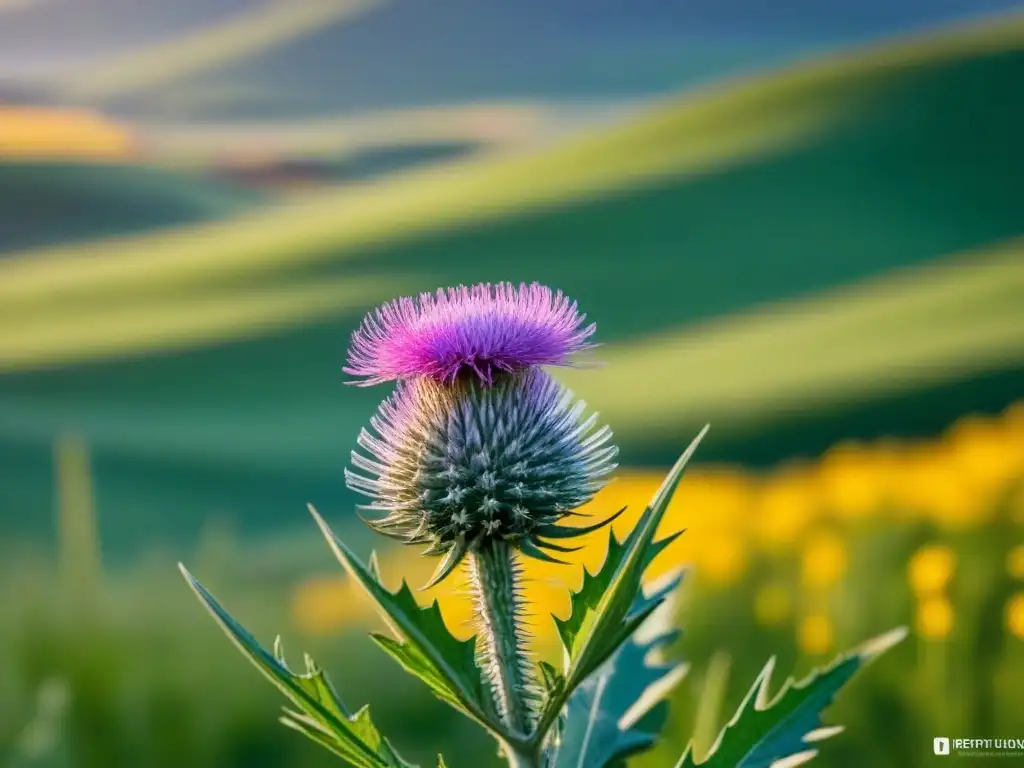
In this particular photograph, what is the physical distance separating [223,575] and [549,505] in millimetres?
3536

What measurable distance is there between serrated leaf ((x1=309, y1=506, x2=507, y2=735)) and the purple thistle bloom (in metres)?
0.44

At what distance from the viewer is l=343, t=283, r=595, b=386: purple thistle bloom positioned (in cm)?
189

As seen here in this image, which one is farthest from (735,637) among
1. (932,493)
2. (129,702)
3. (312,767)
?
(129,702)

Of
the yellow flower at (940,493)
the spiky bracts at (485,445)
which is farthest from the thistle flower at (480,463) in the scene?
the yellow flower at (940,493)

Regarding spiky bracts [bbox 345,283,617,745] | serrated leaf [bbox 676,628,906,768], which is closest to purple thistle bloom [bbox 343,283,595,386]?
spiky bracts [bbox 345,283,617,745]

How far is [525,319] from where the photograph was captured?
6.26 feet

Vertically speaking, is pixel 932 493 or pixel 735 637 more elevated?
pixel 932 493

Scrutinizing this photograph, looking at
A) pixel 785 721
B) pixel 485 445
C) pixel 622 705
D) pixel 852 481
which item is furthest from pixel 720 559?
pixel 485 445

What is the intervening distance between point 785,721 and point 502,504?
627 millimetres

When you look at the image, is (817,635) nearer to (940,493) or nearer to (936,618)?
(936,618)

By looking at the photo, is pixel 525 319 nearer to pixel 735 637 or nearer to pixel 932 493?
pixel 735 637

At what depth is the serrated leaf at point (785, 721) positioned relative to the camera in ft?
5.94

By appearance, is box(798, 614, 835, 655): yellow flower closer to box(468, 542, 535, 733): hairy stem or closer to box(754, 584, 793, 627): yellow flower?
box(754, 584, 793, 627): yellow flower

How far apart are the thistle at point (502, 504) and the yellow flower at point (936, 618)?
245 cm
